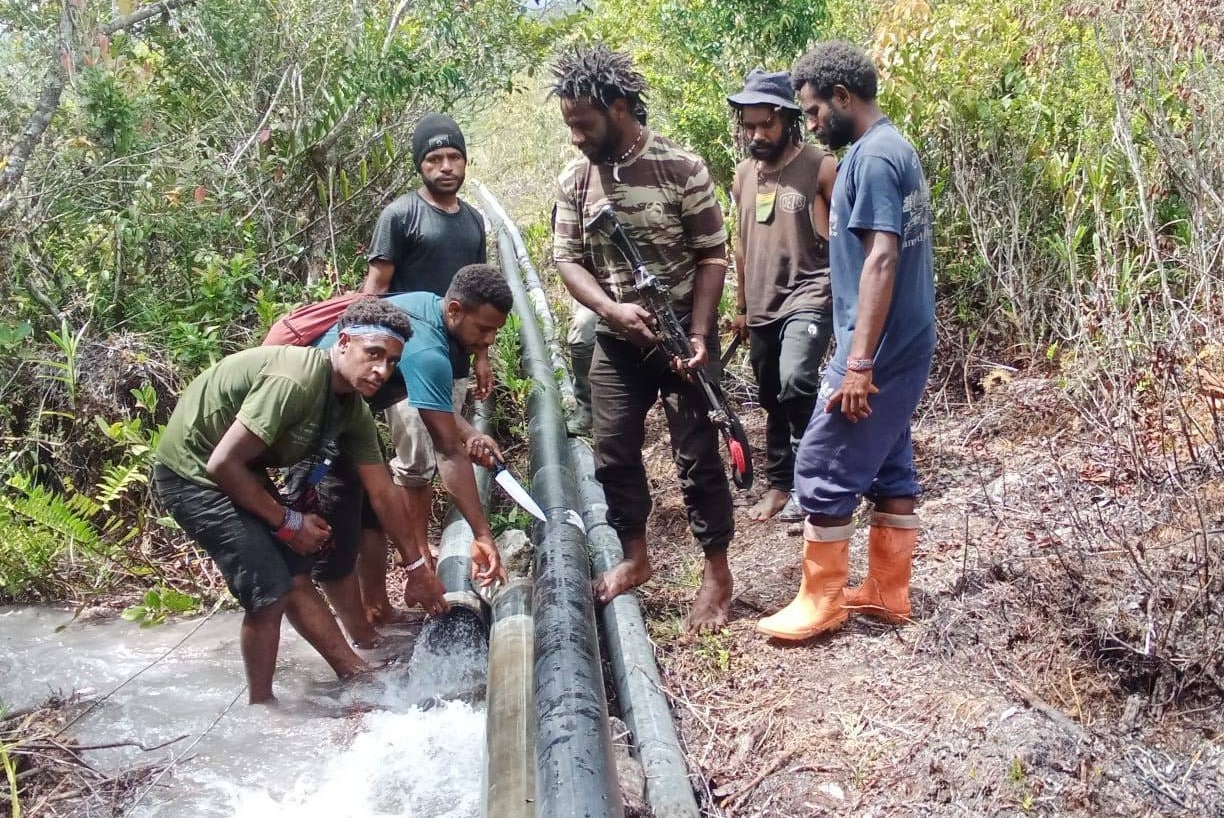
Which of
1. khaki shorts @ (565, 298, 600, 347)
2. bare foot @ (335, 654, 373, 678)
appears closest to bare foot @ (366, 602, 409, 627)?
bare foot @ (335, 654, 373, 678)

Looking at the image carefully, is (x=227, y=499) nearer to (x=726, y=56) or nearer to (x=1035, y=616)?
(x=1035, y=616)

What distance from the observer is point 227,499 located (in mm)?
3521

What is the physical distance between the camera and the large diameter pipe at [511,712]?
2.58m

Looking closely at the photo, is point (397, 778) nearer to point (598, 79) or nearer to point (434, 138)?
point (598, 79)

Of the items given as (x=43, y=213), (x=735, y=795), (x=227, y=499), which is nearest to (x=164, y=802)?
(x=227, y=499)

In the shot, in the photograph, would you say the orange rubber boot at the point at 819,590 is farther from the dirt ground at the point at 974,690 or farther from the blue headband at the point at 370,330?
the blue headband at the point at 370,330

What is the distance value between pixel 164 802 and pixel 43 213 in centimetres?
380

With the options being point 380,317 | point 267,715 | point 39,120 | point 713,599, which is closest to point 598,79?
point 380,317

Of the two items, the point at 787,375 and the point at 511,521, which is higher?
the point at 787,375

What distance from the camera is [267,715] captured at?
3867mm

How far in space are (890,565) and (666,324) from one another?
1171mm

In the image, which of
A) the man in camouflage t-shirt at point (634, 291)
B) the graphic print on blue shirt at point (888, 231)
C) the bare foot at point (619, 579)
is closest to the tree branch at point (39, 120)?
the man in camouflage t-shirt at point (634, 291)

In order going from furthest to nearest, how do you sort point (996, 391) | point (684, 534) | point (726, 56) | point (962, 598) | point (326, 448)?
point (726, 56)
point (996, 391)
point (684, 534)
point (326, 448)
point (962, 598)

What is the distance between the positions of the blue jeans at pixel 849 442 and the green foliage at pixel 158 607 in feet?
9.88
